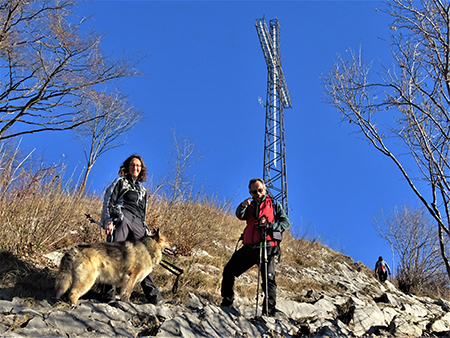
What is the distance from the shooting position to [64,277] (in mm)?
3598

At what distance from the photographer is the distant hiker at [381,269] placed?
12.3 m

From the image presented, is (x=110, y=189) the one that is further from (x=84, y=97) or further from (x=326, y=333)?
(x=84, y=97)

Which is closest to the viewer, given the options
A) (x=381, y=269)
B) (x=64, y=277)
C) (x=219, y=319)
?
(x=64, y=277)

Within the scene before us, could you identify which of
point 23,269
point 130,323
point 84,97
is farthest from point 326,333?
point 84,97

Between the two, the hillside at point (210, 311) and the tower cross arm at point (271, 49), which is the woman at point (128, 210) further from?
the tower cross arm at point (271, 49)

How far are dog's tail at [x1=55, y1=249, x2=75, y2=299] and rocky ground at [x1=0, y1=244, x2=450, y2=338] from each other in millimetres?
148

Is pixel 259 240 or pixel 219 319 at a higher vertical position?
pixel 259 240

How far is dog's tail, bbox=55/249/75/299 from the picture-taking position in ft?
11.7

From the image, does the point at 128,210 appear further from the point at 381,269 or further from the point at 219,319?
the point at 381,269

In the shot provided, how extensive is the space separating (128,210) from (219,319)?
1973 mm

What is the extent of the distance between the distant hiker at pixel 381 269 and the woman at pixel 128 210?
10.8 metres

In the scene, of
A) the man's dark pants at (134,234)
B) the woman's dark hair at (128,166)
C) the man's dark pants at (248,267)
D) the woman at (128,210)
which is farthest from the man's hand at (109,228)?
the man's dark pants at (248,267)

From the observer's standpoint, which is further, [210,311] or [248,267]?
[248,267]

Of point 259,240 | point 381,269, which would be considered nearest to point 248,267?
point 259,240
